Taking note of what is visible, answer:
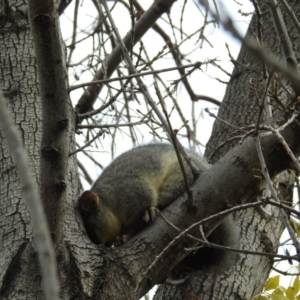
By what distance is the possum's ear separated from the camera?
11.1 ft

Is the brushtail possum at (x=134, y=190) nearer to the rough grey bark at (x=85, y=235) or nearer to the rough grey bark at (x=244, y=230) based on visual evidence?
the rough grey bark at (x=244, y=230)

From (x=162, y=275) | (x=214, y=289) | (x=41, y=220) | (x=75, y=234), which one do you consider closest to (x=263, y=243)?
(x=214, y=289)

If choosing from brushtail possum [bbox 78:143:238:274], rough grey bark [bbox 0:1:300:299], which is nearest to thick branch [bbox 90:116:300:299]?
rough grey bark [bbox 0:1:300:299]

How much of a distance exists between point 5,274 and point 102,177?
164 centimetres

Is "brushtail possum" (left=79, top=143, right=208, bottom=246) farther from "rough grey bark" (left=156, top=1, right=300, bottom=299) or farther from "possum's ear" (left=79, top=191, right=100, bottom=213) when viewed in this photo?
"rough grey bark" (left=156, top=1, right=300, bottom=299)

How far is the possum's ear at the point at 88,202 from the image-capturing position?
3378 mm

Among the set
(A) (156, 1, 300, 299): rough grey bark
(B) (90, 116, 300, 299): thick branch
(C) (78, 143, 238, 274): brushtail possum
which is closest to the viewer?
(B) (90, 116, 300, 299): thick branch

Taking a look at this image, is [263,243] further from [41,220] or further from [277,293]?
[41,220]

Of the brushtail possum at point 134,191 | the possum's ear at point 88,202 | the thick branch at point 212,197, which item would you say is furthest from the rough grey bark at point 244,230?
the possum's ear at point 88,202

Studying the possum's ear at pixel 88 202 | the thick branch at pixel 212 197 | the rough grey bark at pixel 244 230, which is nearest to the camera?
the thick branch at pixel 212 197

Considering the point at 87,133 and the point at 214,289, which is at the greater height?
the point at 87,133

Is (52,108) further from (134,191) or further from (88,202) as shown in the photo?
(134,191)

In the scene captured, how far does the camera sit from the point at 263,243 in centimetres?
383

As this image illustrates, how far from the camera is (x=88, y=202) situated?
136 inches
